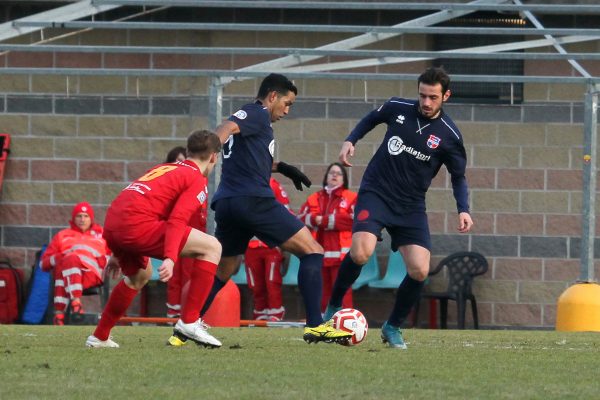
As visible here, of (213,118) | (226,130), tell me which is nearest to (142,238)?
(226,130)

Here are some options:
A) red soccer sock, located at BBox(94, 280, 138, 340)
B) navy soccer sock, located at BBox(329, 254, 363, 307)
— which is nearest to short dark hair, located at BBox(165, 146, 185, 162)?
navy soccer sock, located at BBox(329, 254, 363, 307)

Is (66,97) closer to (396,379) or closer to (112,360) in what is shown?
(112,360)

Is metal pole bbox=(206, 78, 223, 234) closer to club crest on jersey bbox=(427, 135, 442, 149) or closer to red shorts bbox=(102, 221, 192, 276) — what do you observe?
club crest on jersey bbox=(427, 135, 442, 149)

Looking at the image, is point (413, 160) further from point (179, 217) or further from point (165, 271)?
point (165, 271)

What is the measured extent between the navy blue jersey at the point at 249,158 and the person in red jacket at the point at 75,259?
18.2ft

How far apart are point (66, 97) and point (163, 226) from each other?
8.14 meters

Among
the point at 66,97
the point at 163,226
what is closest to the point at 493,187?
the point at 66,97

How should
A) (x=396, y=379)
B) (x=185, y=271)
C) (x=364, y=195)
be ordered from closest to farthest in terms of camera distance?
1. (x=396, y=379)
2. (x=364, y=195)
3. (x=185, y=271)

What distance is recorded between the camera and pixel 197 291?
8.34 m

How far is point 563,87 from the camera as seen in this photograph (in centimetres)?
1550

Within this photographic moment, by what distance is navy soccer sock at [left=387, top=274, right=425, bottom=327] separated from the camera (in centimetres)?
906

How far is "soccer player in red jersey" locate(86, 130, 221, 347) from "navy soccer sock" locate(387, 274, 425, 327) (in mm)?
1297

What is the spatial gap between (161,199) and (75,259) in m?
6.82

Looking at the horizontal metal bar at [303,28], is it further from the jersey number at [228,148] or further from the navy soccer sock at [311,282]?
the navy soccer sock at [311,282]
